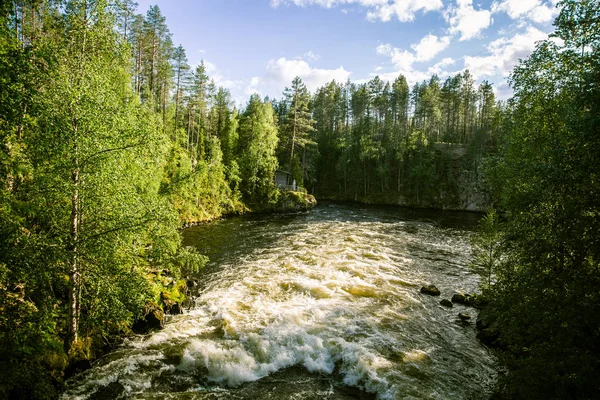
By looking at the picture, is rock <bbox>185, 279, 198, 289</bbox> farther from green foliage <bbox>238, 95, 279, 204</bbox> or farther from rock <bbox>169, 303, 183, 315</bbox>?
green foliage <bbox>238, 95, 279, 204</bbox>

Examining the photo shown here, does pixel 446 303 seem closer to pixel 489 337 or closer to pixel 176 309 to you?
pixel 489 337

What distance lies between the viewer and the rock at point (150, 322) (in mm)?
12992

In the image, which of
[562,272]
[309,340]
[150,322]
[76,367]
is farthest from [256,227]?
[562,272]

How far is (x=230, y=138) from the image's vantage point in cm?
5019

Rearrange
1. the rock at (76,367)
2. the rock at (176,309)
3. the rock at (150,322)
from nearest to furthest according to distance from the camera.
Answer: the rock at (76,367)
the rock at (150,322)
the rock at (176,309)

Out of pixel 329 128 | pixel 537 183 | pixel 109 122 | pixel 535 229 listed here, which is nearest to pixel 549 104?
pixel 537 183

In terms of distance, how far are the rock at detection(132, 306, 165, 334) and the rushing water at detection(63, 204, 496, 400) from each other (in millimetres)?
488

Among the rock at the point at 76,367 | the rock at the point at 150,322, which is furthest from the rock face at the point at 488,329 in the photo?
the rock at the point at 76,367

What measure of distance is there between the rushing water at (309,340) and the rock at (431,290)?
1.51ft

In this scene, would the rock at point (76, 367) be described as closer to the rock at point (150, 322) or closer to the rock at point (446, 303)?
the rock at point (150, 322)

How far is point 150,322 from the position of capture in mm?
13250

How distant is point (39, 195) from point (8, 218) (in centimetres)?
133

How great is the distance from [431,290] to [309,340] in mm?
9074

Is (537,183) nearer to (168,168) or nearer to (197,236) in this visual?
(197,236)
